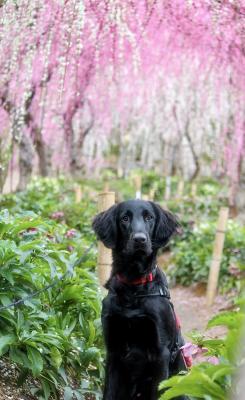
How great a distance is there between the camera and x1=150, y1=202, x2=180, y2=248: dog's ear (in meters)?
3.74

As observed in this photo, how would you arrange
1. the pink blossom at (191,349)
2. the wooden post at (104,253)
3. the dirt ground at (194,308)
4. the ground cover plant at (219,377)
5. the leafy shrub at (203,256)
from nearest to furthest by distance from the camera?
the ground cover plant at (219,377), the pink blossom at (191,349), the wooden post at (104,253), the dirt ground at (194,308), the leafy shrub at (203,256)

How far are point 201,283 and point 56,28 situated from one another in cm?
402

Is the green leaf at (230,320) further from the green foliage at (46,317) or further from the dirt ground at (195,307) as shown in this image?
the dirt ground at (195,307)

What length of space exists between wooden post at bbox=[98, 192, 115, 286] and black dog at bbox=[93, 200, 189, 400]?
115cm

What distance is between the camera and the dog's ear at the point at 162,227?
3.74 m

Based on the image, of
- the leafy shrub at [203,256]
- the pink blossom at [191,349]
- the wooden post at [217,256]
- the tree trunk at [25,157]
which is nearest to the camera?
the pink blossom at [191,349]

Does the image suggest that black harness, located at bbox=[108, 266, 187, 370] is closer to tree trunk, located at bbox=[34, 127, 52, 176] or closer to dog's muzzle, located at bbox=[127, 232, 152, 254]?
dog's muzzle, located at bbox=[127, 232, 152, 254]

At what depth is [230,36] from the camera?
8773mm

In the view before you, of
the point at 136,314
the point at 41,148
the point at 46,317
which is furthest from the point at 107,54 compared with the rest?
the point at 136,314

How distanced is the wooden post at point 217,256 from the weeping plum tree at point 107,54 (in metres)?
2.01

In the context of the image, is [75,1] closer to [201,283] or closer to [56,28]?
[56,28]

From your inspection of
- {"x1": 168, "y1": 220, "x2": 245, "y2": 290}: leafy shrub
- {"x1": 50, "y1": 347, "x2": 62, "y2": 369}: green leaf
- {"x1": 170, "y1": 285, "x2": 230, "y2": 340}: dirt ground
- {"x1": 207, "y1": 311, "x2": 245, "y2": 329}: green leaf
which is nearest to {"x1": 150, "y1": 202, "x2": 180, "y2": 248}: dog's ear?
{"x1": 50, "y1": 347, "x2": 62, "y2": 369}: green leaf

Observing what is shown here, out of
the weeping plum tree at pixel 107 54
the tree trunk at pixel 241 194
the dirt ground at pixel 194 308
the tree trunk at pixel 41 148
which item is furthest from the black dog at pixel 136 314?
the tree trunk at pixel 241 194

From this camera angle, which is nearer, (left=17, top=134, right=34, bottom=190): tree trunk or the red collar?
the red collar
